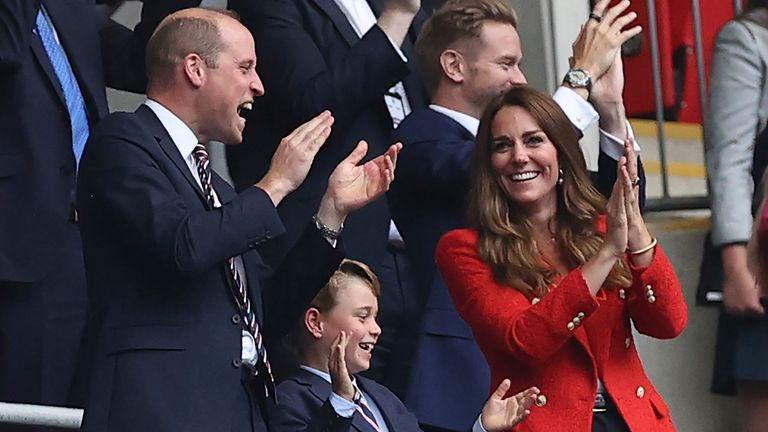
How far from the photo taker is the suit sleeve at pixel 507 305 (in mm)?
4809

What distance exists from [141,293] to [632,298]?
1.25 meters

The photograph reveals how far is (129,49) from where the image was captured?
5.69 m

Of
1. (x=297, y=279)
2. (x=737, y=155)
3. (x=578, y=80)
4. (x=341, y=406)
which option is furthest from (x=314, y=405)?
(x=737, y=155)

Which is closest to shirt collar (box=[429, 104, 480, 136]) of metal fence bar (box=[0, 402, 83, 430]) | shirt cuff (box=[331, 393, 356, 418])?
shirt cuff (box=[331, 393, 356, 418])

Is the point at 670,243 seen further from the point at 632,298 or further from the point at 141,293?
the point at 141,293

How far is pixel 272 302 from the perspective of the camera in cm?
489

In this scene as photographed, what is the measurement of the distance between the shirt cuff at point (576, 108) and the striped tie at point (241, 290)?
116 centimetres

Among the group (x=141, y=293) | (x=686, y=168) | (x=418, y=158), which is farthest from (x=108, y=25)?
(x=686, y=168)

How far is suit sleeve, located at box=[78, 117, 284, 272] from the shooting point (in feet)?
14.5

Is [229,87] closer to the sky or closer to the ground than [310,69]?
closer to the sky

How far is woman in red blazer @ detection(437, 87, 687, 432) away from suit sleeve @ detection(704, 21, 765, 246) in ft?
3.54

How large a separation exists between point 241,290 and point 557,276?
0.85 m

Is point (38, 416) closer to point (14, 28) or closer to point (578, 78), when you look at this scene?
point (14, 28)

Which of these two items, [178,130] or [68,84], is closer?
[178,130]
